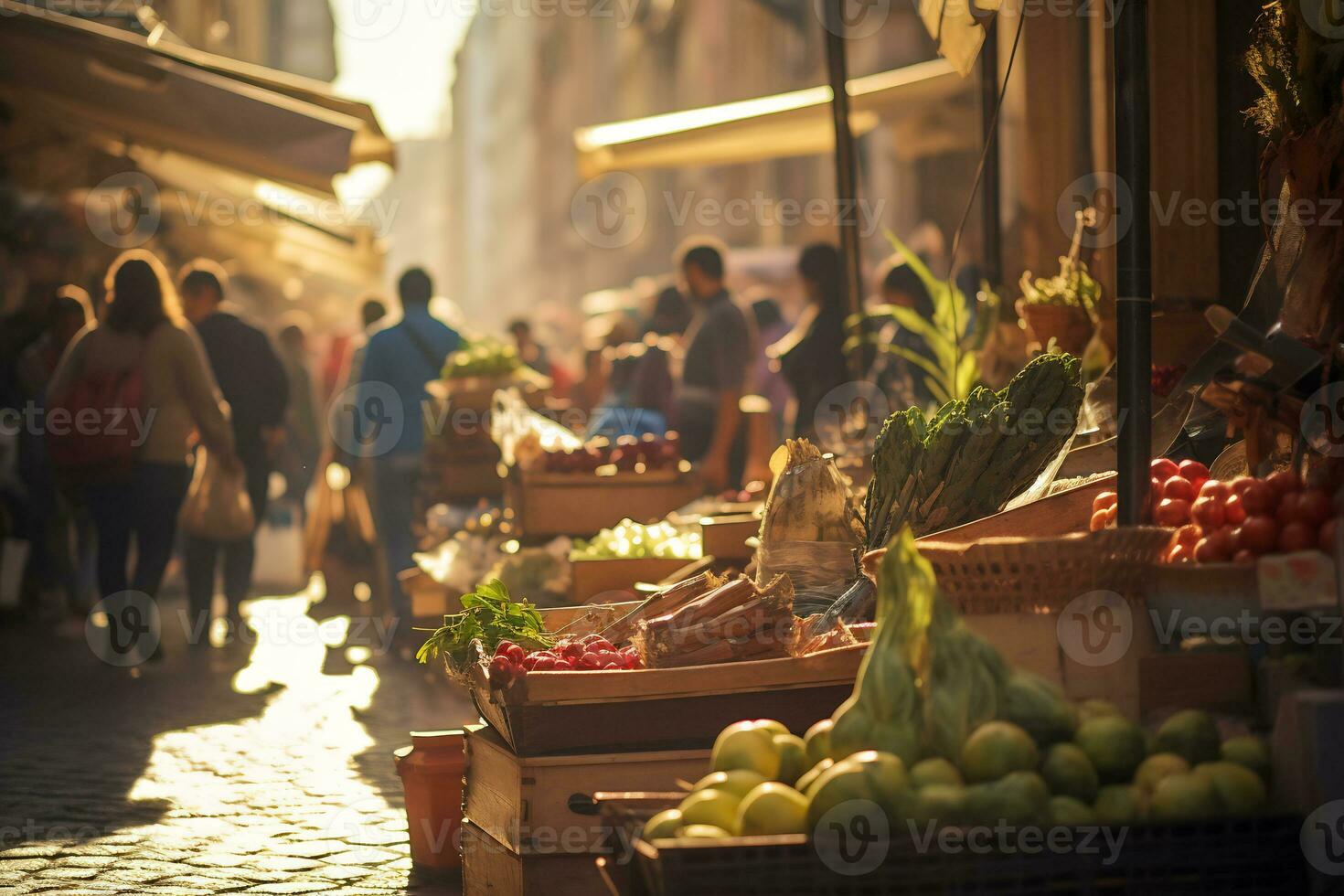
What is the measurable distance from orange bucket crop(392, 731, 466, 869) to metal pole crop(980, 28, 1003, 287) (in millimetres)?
4281

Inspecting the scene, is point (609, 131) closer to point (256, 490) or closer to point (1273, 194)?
point (256, 490)

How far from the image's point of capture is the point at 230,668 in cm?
973

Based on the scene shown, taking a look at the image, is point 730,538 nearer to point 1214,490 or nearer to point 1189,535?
point 1189,535

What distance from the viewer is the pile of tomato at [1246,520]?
3.58m

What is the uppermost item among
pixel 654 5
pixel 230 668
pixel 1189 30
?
pixel 654 5

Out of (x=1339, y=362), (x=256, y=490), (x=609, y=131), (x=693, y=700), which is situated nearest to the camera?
(x=1339, y=362)

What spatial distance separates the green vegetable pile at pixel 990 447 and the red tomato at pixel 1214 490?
90 centimetres

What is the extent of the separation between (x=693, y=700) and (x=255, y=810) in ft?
7.42

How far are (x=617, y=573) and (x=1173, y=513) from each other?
12.3 ft

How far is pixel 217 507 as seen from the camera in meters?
10.1

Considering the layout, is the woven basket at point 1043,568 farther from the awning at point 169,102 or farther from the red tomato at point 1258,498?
the awning at point 169,102

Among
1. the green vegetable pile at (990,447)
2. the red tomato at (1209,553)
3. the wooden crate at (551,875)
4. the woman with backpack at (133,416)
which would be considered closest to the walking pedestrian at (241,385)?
the woman with backpack at (133,416)

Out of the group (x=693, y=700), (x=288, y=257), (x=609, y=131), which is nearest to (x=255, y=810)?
(x=693, y=700)

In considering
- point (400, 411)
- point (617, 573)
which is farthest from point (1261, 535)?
point (400, 411)
